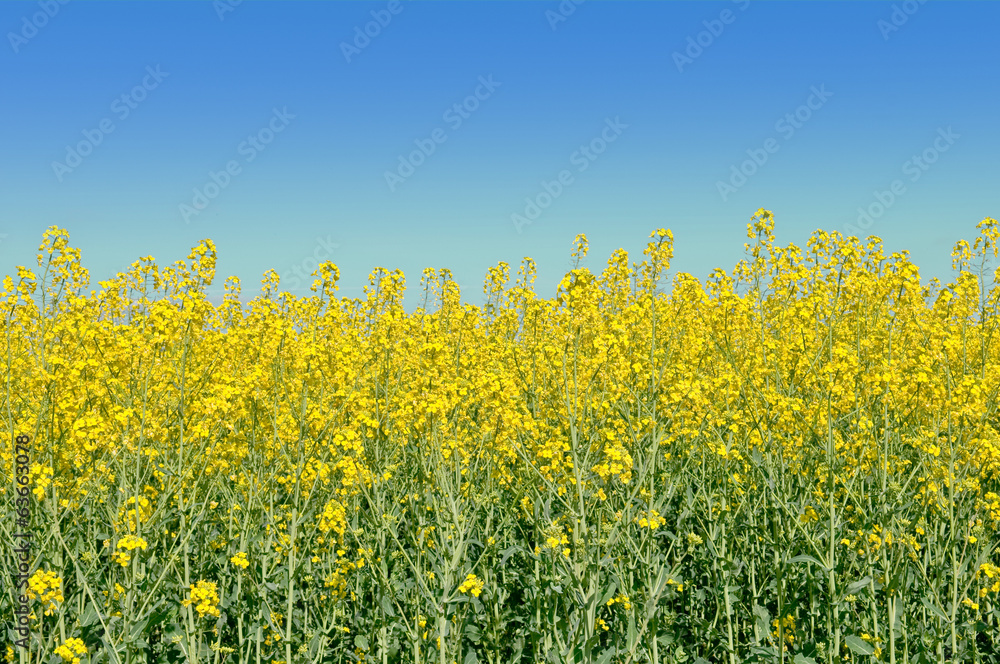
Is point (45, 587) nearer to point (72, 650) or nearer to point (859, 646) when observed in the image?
point (72, 650)

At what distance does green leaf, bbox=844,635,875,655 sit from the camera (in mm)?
4961

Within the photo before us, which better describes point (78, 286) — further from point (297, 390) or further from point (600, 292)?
point (600, 292)

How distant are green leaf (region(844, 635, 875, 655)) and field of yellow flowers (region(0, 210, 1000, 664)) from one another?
28mm

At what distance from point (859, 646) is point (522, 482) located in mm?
2824

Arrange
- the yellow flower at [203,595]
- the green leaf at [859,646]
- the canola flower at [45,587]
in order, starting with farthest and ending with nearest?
the green leaf at [859,646] → the yellow flower at [203,595] → the canola flower at [45,587]

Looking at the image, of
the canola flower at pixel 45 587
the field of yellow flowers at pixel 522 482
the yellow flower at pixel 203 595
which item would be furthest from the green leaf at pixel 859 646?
the canola flower at pixel 45 587

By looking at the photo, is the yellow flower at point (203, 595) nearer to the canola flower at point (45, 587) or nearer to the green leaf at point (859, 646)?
the canola flower at point (45, 587)

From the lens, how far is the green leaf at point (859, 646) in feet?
16.3

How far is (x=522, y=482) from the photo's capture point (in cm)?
600

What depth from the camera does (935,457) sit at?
5.44 m

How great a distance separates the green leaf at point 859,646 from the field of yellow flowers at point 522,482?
1.1 inches

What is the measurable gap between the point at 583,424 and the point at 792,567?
2.28 m

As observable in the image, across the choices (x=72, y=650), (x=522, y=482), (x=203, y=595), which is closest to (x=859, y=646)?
(x=522, y=482)

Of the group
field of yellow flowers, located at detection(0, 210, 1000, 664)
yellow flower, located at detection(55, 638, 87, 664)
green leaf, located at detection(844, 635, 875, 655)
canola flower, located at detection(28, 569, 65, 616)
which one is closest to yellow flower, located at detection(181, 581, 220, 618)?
field of yellow flowers, located at detection(0, 210, 1000, 664)
